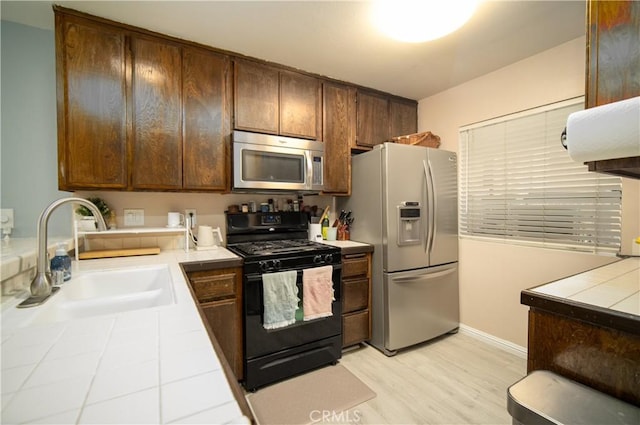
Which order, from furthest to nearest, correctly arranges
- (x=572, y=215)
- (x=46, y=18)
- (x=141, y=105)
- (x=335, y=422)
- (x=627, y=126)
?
(x=572, y=215) → (x=141, y=105) → (x=46, y=18) → (x=335, y=422) → (x=627, y=126)

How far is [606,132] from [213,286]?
1930 millimetres

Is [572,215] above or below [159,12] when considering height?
below

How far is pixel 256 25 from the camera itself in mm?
1785

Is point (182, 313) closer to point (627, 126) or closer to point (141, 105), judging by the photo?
point (627, 126)

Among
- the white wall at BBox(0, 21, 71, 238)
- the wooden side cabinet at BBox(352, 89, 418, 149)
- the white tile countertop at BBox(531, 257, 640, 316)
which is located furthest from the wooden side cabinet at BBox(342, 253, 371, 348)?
the white wall at BBox(0, 21, 71, 238)

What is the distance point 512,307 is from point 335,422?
1.76 meters

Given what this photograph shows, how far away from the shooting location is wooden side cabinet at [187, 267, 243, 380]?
69.1 inches

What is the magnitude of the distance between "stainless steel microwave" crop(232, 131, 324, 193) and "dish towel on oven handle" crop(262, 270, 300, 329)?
0.70m

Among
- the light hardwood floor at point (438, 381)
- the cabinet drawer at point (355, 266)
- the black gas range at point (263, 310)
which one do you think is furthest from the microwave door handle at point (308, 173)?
the light hardwood floor at point (438, 381)

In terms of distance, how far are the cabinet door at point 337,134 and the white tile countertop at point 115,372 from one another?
188 centimetres

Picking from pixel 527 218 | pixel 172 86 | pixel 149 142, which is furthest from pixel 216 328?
pixel 527 218

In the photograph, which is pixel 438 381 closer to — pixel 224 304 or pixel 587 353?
pixel 587 353

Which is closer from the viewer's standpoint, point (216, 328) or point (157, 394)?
point (157, 394)

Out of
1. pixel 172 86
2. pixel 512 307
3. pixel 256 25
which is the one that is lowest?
pixel 512 307
